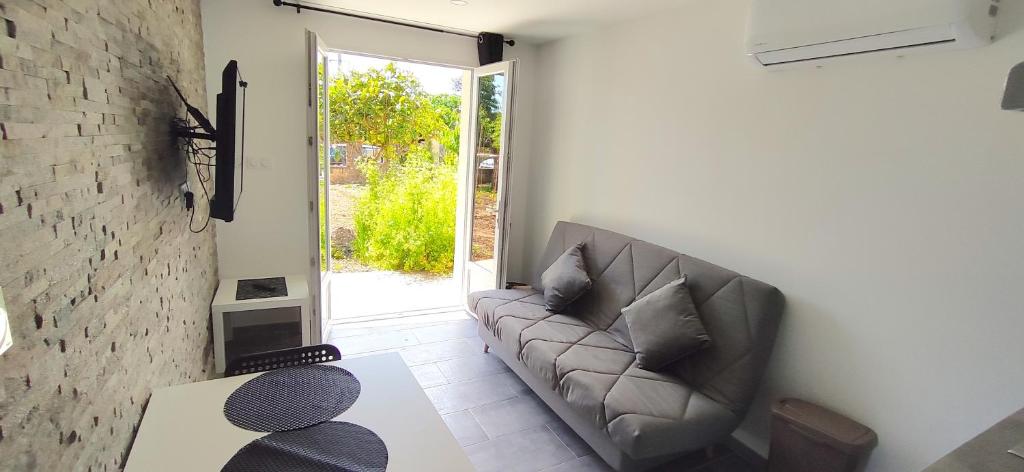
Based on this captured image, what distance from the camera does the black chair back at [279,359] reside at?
1.76 meters

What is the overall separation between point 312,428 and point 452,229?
16.2 ft

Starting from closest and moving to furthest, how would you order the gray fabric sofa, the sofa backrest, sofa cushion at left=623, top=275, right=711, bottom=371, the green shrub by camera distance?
the gray fabric sofa
the sofa backrest
sofa cushion at left=623, top=275, right=711, bottom=371
the green shrub

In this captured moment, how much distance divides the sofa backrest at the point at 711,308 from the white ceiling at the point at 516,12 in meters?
1.49

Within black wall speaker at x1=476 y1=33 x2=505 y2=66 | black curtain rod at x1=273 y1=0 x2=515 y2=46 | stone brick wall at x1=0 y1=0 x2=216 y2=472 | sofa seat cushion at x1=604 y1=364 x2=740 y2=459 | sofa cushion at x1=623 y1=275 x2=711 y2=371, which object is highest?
black curtain rod at x1=273 y1=0 x2=515 y2=46

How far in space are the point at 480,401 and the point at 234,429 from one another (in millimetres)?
1739

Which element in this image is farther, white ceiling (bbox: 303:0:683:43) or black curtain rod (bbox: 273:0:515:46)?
black curtain rod (bbox: 273:0:515:46)

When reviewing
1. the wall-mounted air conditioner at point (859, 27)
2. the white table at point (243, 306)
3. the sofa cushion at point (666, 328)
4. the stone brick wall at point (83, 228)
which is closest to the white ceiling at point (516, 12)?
the wall-mounted air conditioner at point (859, 27)

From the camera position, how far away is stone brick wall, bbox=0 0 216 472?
0.85 meters

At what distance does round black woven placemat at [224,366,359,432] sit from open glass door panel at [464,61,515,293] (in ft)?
7.82

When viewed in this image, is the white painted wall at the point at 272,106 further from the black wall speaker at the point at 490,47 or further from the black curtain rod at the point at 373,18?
the black wall speaker at the point at 490,47

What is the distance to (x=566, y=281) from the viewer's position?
3.21 meters

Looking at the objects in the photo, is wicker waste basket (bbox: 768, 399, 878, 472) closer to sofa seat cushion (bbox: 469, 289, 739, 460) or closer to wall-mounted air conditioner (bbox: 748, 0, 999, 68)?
sofa seat cushion (bbox: 469, 289, 739, 460)

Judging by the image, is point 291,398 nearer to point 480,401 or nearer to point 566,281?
point 480,401

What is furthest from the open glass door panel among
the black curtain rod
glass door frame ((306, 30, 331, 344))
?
glass door frame ((306, 30, 331, 344))
